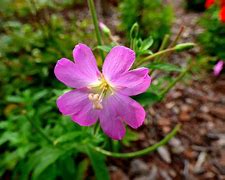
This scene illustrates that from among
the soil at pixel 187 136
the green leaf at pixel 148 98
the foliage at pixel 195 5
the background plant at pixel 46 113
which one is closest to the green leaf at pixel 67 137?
the background plant at pixel 46 113

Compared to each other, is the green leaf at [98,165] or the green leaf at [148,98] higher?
the green leaf at [148,98]

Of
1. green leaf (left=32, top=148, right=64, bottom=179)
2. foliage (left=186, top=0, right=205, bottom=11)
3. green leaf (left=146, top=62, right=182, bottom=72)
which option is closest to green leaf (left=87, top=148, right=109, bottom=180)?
green leaf (left=32, top=148, right=64, bottom=179)

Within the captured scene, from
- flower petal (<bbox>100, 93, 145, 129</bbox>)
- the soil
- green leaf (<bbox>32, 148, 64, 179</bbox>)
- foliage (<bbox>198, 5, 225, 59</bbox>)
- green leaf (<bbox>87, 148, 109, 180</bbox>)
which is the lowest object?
the soil

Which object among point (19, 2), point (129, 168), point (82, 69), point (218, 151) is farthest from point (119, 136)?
point (19, 2)

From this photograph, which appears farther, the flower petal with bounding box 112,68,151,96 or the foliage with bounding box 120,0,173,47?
the foliage with bounding box 120,0,173,47

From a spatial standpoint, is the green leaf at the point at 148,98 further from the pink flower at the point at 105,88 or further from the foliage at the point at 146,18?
the foliage at the point at 146,18

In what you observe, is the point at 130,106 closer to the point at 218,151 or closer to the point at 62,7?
the point at 218,151

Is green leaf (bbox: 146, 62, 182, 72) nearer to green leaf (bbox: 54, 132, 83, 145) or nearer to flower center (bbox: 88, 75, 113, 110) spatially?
flower center (bbox: 88, 75, 113, 110)
